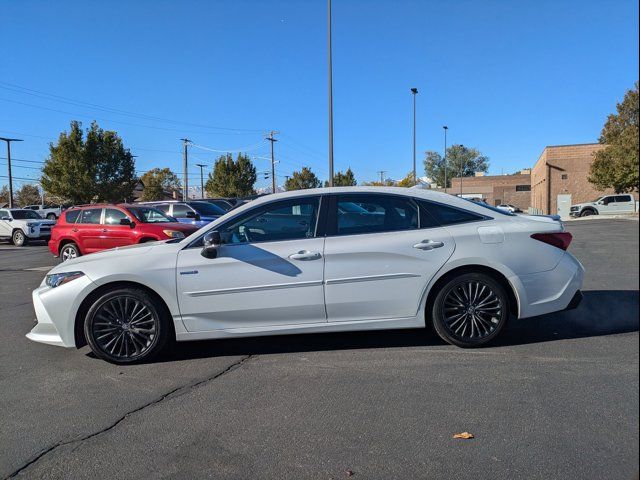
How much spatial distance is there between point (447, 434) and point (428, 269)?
6.06 feet

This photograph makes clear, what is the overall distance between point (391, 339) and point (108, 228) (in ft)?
31.2

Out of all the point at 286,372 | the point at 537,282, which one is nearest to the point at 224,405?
the point at 286,372

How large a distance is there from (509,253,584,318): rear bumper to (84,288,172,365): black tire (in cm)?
340

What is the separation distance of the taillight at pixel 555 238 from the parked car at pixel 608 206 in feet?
114

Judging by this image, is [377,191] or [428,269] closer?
[428,269]

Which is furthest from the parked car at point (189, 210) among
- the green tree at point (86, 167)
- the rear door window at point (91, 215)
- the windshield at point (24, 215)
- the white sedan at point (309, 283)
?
the green tree at point (86, 167)

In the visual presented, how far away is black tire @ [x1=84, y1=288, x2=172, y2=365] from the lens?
496 cm

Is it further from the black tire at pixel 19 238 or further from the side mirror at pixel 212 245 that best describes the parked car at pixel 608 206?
the side mirror at pixel 212 245

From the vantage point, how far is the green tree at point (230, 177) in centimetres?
5488

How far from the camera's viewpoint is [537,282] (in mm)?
5066

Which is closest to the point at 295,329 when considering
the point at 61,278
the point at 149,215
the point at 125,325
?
the point at 125,325

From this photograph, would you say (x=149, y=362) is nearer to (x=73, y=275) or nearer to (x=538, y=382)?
(x=73, y=275)

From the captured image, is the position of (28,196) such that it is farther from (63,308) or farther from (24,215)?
(63,308)

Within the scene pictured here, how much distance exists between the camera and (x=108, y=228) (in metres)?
12.9
